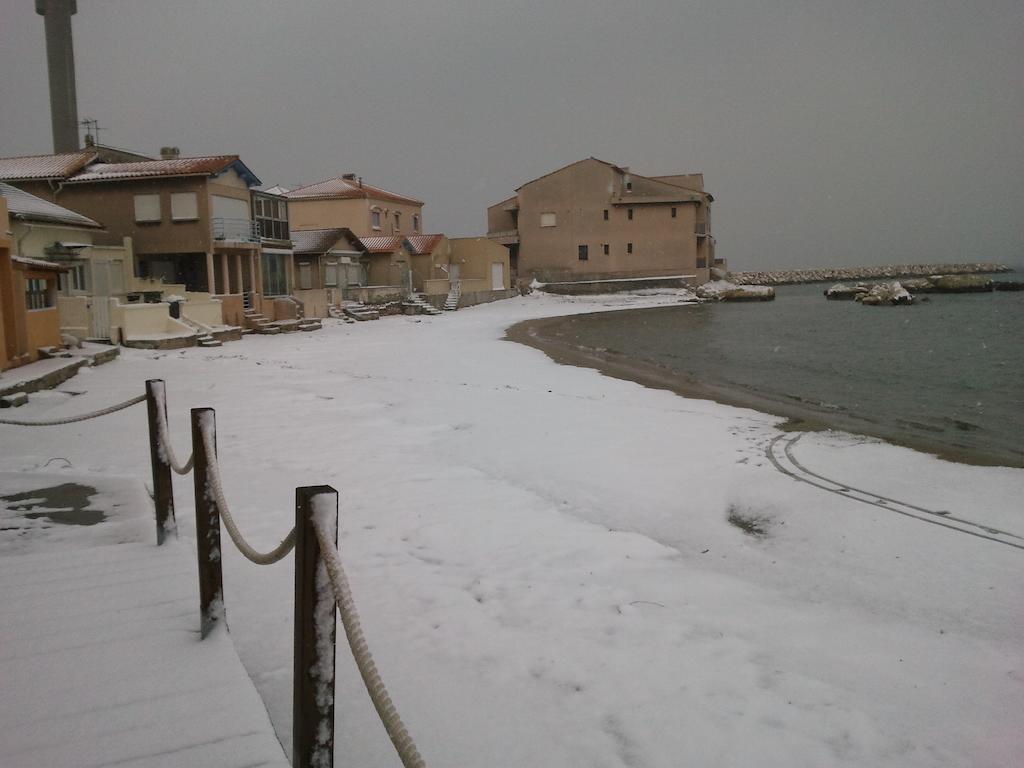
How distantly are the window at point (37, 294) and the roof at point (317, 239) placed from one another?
86.4 ft

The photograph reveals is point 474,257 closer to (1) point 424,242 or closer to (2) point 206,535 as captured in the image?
(1) point 424,242

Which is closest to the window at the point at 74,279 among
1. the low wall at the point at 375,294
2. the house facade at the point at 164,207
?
the house facade at the point at 164,207

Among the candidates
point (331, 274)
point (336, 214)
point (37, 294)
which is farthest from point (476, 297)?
point (37, 294)

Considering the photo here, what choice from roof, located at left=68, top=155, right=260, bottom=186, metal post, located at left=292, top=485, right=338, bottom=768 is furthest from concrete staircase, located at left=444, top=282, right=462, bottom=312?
metal post, located at left=292, top=485, right=338, bottom=768

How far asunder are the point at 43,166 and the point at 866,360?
35.2m

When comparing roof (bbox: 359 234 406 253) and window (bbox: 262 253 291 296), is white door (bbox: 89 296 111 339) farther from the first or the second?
roof (bbox: 359 234 406 253)

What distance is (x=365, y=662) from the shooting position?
243 cm

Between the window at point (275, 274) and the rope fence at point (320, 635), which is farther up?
the window at point (275, 274)

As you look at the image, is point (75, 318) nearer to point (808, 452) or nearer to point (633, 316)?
point (808, 452)

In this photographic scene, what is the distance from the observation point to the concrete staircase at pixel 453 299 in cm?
5135

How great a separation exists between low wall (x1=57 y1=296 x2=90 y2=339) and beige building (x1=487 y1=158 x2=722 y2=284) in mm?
48694

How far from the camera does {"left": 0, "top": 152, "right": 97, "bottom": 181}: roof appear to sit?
33.6m

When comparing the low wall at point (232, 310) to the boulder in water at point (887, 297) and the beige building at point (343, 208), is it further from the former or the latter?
the boulder in water at point (887, 297)

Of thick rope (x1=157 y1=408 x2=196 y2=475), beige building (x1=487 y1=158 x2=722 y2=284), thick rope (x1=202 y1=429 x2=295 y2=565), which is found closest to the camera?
thick rope (x1=202 y1=429 x2=295 y2=565)
